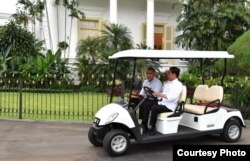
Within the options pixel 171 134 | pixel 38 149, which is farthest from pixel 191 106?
pixel 38 149

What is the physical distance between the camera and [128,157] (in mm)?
7184

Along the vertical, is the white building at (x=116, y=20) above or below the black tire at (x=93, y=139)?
above

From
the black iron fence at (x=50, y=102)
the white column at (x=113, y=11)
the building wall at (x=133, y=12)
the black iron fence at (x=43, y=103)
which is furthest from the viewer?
the building wall at (x=133, y=12)

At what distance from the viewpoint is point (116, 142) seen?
23.6 ft

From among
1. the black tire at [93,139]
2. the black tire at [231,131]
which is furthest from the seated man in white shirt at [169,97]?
the black tire at [231,131]

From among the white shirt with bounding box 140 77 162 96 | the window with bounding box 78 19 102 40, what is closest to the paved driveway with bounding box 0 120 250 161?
the white shirt with bounding box 140 77 162 96

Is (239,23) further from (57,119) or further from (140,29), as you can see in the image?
(57,119)

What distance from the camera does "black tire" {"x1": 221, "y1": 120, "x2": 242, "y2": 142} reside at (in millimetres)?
8219

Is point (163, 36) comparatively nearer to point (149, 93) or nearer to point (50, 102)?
point (50, 102)

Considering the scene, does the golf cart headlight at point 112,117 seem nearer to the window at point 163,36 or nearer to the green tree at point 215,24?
the green tree at point 215,24

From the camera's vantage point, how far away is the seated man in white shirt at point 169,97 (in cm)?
750

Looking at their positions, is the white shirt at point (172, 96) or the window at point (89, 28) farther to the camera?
the window at point (89, 28)

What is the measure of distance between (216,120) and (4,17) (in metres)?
15.8

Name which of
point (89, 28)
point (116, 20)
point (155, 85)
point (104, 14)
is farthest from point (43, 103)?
point (104, 14)
